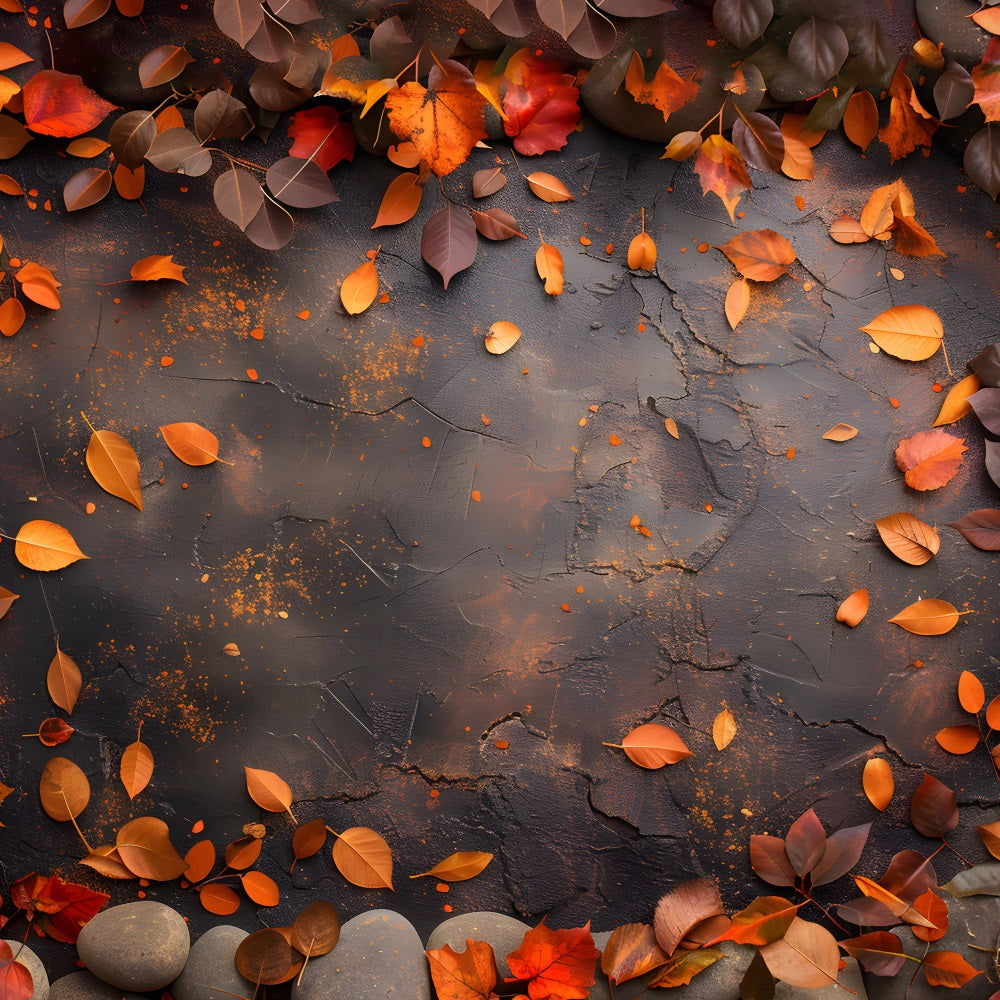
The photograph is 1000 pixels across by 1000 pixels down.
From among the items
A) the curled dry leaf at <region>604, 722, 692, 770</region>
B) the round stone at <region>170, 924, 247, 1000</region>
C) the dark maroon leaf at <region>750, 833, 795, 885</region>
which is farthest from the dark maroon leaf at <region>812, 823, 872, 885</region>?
the round stone at <region>170, 924, 247, 1000</region>

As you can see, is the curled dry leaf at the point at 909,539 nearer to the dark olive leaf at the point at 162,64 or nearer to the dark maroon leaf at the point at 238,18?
the dark maroon leaf at the point at 238,18

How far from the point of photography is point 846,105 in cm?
135

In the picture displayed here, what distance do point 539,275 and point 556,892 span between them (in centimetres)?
106

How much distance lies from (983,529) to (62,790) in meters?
1.62

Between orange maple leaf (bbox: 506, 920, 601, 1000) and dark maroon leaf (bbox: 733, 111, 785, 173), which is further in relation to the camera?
dark maroon leaf (bbox: 733, 111, 785, 173)

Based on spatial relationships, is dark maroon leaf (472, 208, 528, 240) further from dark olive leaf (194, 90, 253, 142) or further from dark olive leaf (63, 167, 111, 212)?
dark olive leaf (63, 167, 111, 212)

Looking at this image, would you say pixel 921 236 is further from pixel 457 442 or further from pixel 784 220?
pixel 457 442

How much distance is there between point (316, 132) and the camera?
131cm

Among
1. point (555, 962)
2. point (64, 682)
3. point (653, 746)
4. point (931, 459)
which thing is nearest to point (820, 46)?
A: point (931, 459)

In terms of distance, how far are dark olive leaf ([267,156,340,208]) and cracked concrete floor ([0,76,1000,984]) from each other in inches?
2.0

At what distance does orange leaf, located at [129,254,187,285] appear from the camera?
51.0 inches

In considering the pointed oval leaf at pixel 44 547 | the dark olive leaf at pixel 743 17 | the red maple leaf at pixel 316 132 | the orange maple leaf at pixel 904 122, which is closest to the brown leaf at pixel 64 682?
the pointed oval leaf at pixel 44 547

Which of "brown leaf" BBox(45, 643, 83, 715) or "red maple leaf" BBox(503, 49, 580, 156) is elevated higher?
"red maple leaf" BBox(503, 49, 580, 156)

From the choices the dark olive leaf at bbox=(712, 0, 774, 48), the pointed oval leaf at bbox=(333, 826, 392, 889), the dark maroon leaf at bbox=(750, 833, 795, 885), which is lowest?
the pointed oval leaf at bbox=(333, 826, 392, 889)
